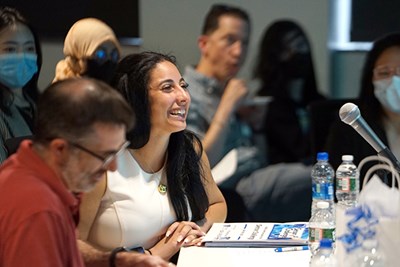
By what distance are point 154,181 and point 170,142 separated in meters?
0.18

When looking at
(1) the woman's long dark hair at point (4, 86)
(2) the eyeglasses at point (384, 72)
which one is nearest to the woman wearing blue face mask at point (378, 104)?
(2) the eyeglasses at point (384, 72)

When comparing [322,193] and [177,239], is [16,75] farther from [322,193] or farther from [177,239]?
[322,193]

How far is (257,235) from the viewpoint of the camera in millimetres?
2621

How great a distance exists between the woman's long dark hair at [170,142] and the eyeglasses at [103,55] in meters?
0.61

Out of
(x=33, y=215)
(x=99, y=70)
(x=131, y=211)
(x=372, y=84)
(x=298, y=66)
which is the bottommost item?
(x=298, y=66)

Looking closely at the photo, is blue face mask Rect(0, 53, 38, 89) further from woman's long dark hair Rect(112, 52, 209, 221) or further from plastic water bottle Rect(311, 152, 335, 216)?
plastic water bottle Rect(311, 152, 335, 216)

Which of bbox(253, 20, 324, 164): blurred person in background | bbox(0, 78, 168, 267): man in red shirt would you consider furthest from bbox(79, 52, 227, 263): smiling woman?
bbox(253, 20, 324, 164): blurred person in background

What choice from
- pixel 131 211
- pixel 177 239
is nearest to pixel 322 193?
pixel 177 239

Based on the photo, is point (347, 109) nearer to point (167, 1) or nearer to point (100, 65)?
point (100, 65)

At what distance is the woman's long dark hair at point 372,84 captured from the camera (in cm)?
366

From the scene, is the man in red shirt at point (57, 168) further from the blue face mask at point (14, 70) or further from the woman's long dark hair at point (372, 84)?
the woman's long dark hair at point (372, 84)

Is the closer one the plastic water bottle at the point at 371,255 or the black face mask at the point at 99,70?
the plastic water bottle at the point at 371,255

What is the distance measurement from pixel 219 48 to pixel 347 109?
7.23ft

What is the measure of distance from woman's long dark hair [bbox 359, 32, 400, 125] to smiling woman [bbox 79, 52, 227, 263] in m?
1.10
